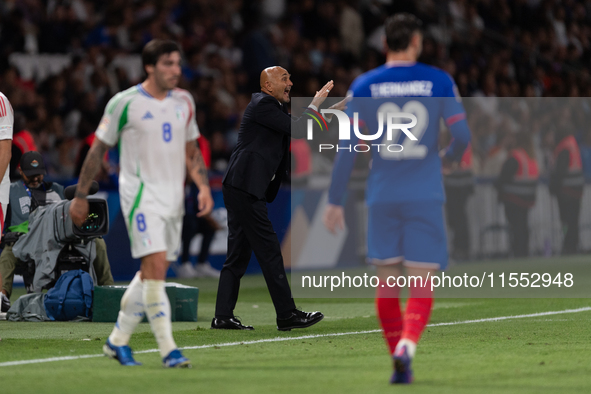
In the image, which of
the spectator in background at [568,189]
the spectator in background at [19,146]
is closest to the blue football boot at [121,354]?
the spectator in background at [19,146]

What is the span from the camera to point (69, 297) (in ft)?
35.0

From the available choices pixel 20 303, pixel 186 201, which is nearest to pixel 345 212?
pixel 186 201

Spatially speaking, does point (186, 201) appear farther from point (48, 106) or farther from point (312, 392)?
point (312, 392)

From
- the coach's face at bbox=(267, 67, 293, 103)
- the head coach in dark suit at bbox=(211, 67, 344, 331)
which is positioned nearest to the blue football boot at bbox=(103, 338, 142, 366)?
the head coach in dark suit at bbox=(211, 67, 344, 331)

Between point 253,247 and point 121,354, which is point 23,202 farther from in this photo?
point 121,354

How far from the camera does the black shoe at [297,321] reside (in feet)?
31.0

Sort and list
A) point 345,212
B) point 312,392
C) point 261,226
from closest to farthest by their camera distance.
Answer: point 312,392 < point 261,226 < point 345,212

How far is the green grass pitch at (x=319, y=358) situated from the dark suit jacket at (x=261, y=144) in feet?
4.46

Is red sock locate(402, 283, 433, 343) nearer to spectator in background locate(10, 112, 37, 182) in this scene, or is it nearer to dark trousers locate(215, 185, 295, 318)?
dark trousers locate(215, 185, 295, 318)

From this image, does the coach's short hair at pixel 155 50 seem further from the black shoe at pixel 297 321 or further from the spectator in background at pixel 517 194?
the spectator in background at pixel 517 194

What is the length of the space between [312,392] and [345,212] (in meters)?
13.0

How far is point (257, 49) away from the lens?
67.3 feet

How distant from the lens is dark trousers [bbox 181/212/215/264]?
16938 mm

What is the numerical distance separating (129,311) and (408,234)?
193cm
